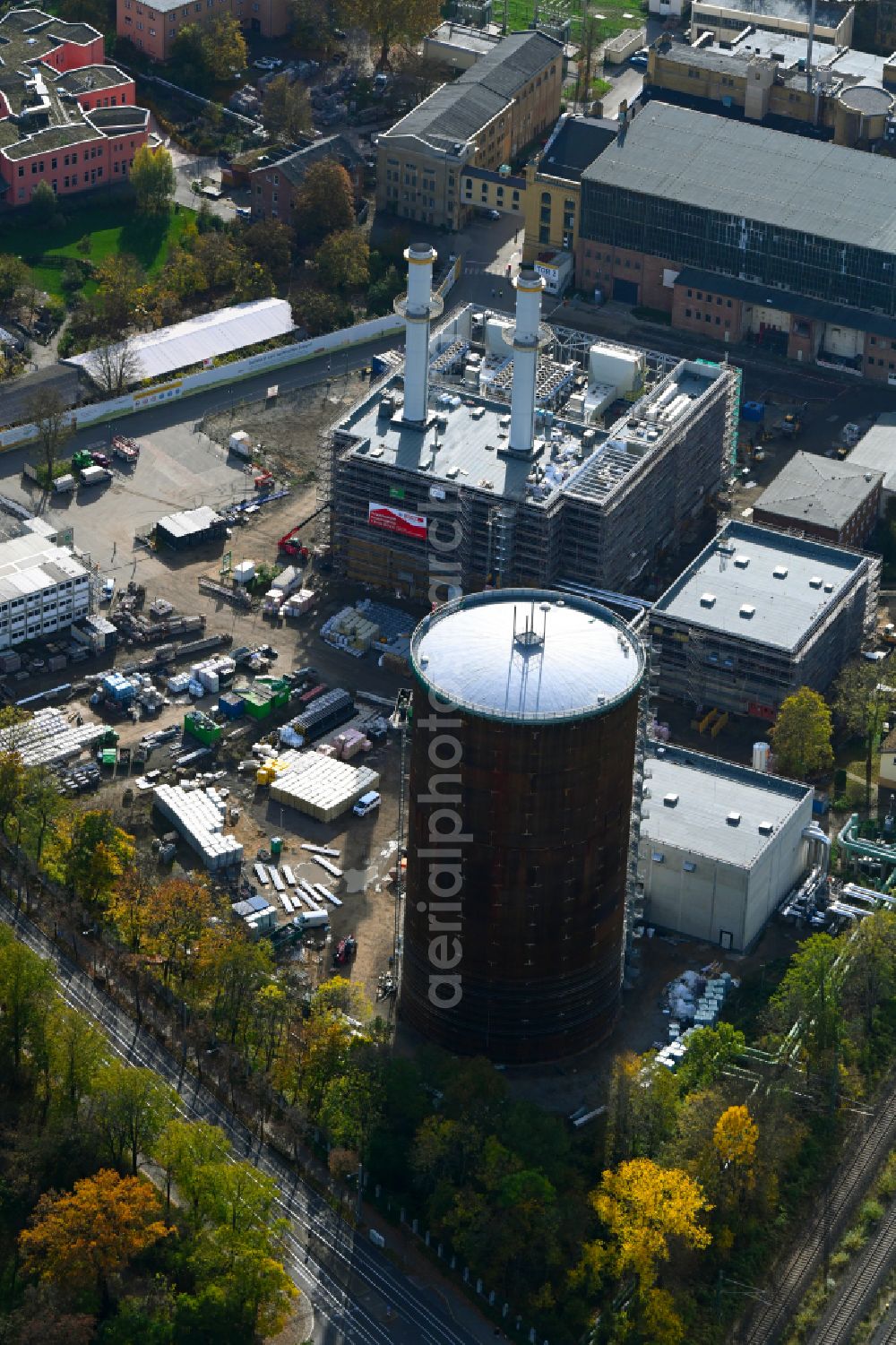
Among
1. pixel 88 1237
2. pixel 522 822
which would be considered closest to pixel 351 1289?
pixel 88 1237

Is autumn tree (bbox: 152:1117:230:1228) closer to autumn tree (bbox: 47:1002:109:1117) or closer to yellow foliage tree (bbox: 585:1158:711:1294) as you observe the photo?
autumn tree (bbox: 47:1002:109:1117)

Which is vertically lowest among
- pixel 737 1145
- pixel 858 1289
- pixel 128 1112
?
pixel 858 1289

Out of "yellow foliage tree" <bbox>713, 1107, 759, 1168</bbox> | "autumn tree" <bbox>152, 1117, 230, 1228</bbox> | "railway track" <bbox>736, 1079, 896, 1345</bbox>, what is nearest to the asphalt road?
"autumn tree" <bbox>152, 1117, 230, 1228</bbox>

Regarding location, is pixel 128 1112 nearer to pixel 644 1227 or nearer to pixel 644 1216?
pixel 644 1216

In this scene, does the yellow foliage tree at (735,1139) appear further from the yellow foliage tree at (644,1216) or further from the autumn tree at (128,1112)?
the autumn tree at (128,1112)

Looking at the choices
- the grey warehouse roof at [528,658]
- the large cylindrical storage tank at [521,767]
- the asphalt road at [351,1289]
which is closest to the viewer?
the asphalt road at [351,1289]

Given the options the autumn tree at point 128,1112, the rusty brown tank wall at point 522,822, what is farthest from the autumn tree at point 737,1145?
the autumn tree at point 128,1112

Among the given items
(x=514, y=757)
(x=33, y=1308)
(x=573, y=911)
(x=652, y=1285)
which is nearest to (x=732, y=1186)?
(x=652, y=1285)
